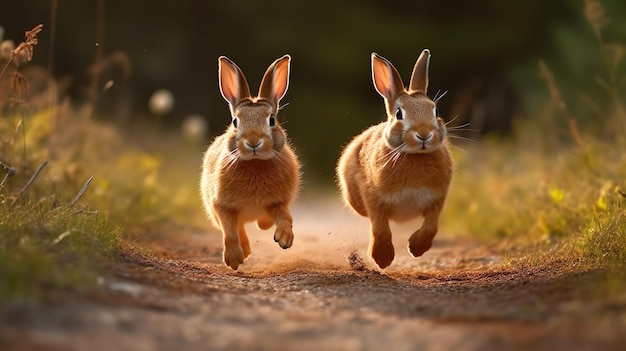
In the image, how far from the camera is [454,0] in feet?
66.6

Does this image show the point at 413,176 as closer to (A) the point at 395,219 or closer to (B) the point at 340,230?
(A) the point at 395,219

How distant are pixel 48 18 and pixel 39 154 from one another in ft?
43.0

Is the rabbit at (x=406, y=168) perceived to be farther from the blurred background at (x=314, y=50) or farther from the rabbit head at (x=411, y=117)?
the blurred background at (x=314, y=50)

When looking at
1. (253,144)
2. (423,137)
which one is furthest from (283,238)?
(423,137)

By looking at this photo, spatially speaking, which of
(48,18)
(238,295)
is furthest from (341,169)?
(48,18)

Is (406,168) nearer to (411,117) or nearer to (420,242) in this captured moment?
(411,117)

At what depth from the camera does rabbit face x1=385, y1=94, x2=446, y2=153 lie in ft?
23.3

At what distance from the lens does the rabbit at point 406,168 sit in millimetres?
7230

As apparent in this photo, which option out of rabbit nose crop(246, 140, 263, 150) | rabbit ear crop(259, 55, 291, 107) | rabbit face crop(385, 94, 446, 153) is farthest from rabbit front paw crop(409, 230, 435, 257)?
rabbit ear crop(259, 55, 291, 107)

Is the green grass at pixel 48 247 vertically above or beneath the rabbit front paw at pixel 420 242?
above

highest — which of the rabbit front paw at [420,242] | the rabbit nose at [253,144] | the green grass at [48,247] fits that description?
the rabbit nose at [253,144]

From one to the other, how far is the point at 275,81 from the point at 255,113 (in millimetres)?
575

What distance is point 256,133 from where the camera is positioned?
7152mm

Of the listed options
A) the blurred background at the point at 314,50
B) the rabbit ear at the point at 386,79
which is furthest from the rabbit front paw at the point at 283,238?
the blurred background at the point at 314,50
